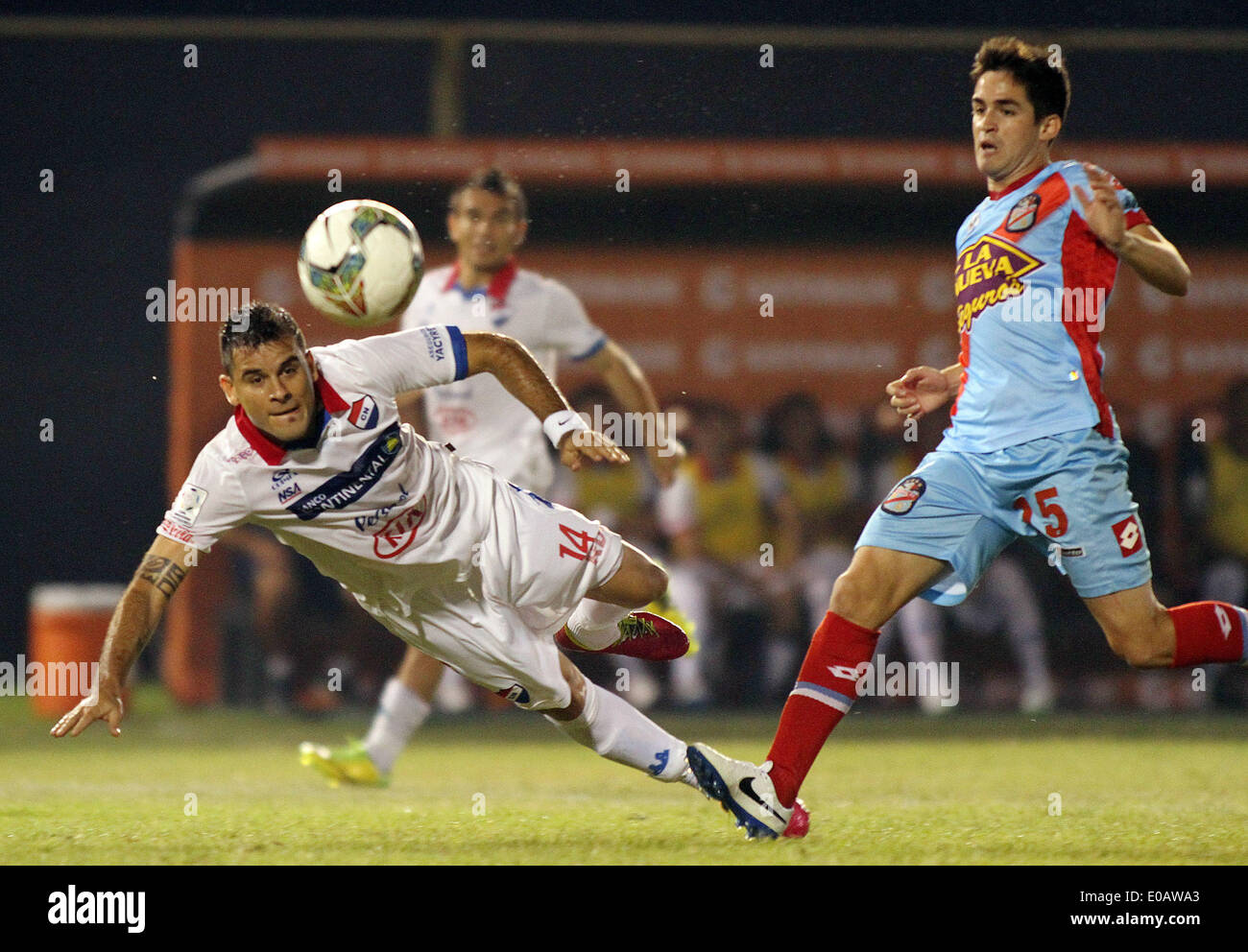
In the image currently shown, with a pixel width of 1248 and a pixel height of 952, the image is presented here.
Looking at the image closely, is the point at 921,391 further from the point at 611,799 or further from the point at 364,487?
the point at 611,799

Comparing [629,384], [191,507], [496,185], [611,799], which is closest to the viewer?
[191,507]

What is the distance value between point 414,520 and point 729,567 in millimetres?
6013

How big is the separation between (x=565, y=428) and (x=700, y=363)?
260 inches

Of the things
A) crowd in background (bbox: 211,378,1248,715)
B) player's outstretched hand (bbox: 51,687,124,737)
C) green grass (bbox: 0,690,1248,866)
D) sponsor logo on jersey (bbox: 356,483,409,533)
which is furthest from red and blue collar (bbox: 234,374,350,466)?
crowd in background (bbox: 211,378,1248,715)

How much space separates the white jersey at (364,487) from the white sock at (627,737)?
53 centimetres

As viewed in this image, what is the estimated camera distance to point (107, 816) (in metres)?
5.31

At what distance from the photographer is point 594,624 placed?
5102 mm

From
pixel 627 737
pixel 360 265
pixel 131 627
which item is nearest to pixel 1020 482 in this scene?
pixel 627 737

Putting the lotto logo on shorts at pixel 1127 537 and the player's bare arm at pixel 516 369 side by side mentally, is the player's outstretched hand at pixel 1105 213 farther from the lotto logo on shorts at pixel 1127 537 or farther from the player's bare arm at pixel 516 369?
the player's bare arm at pixel 516 369

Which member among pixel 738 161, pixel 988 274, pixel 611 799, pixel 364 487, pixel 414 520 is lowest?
pixel 611 799

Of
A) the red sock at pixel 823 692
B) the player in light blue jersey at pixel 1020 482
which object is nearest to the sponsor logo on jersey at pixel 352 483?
the player in light blue jersey at pixel 1020 482

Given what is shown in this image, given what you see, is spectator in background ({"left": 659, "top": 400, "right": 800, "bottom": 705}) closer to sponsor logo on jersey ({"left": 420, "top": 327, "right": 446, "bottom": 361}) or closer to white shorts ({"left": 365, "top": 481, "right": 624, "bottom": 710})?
white shorts ({"left": 365, "top": 481, "right": 624, "bottom": 710})

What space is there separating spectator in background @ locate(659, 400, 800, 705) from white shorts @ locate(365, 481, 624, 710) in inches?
220

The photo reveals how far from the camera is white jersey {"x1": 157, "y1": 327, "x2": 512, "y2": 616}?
173 inches
